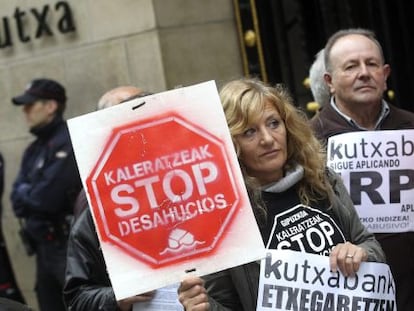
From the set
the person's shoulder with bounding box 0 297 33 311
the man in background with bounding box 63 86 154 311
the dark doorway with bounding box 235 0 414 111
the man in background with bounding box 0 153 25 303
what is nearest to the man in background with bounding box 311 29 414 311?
the man in background with bounding box 63 86 154 311

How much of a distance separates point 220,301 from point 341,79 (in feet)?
4.86

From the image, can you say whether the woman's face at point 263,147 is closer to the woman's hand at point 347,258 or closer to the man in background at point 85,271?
the woman's hand at point 347,258

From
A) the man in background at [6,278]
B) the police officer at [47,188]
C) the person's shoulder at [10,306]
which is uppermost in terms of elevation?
the person's shoulder at [10,306]

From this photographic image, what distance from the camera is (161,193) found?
9.18ft

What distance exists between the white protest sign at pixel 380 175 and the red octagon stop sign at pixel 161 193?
1.20m

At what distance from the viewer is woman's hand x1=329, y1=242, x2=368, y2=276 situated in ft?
9.63

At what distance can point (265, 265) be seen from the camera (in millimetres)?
2945

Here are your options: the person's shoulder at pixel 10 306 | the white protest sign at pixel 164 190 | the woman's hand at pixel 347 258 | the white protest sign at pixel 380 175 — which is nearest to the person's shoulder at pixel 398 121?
the white protest sign at pixel 380 175

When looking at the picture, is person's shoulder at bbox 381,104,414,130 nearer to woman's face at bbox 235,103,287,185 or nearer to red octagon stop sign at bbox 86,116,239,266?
woman's face at bbox 235,103,287,185

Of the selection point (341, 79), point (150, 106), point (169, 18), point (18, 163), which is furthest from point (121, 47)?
point (150, 106)

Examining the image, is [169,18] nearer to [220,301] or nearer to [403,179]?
[403,179]

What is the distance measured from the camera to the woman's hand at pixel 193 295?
2717mm

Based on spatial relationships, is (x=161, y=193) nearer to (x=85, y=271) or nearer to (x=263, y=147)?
(x=263, y=147)

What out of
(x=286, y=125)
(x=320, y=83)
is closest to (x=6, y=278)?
(x=320, y=83)
